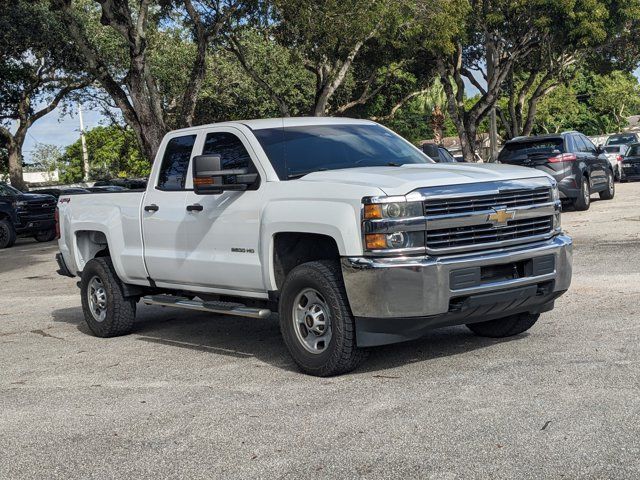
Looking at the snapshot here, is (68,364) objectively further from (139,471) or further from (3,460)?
(139,471)

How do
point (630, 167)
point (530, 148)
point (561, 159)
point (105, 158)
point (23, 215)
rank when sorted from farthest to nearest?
point (105, 158) < point (630, 167) < point (23, 215) < point (561, 159) < point (530, 148)

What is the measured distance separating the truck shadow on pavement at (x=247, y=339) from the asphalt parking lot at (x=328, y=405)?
0.09ft

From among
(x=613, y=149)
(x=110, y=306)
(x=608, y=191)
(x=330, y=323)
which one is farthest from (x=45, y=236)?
(x=613, y=149)

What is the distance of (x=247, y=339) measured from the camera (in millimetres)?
8867

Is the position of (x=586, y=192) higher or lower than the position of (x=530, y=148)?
lower

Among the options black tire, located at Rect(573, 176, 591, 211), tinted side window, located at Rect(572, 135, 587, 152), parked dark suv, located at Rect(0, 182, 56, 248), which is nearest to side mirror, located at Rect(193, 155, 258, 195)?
black tire, located at Rect(573, 176, 591, 211)

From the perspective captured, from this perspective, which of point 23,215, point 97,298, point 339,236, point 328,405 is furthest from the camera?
point 23,215

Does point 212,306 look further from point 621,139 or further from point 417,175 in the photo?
point 621,139

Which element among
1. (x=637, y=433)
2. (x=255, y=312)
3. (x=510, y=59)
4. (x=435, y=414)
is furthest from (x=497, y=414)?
(x=510, y=59)

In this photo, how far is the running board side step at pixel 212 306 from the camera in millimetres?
7457

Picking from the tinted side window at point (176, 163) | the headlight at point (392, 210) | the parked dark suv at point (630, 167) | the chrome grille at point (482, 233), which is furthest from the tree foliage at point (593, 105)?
the headlight at point (392, 210)

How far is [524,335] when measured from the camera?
8016mm

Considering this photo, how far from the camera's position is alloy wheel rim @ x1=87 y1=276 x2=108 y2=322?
960 cm

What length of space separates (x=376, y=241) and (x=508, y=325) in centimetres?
197
